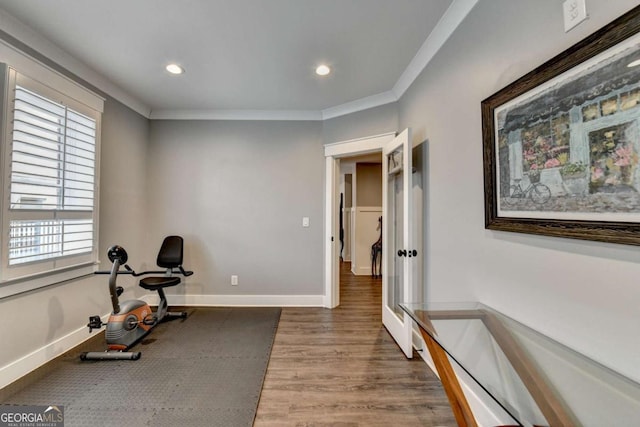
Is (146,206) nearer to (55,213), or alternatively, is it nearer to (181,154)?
(181,154)

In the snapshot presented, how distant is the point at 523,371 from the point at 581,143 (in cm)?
96

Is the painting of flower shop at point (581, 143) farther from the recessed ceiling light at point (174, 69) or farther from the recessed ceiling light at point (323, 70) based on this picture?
the recessed ceiling light at point (174, 69)

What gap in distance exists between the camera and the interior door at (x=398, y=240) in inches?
86.8

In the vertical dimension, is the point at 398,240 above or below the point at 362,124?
below

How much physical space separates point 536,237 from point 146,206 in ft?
12.6

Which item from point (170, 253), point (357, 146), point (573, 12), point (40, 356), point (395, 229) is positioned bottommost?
point (40, 356)

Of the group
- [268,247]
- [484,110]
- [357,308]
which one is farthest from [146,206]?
[484,110]

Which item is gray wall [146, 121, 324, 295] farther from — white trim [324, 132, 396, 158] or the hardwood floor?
the hardwood floor

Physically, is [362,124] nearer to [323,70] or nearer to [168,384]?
[323,70]

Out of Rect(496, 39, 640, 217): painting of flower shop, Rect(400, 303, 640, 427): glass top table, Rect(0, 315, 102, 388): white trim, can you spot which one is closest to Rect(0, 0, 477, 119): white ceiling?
Rect(496, 39, 640, 217): painting of flower shop

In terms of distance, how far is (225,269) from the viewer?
340cm

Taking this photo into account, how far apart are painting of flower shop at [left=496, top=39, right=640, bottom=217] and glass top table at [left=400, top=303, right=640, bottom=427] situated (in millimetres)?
563

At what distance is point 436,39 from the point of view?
1.92 metres

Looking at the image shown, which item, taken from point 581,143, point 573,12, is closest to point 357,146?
point 573,12
